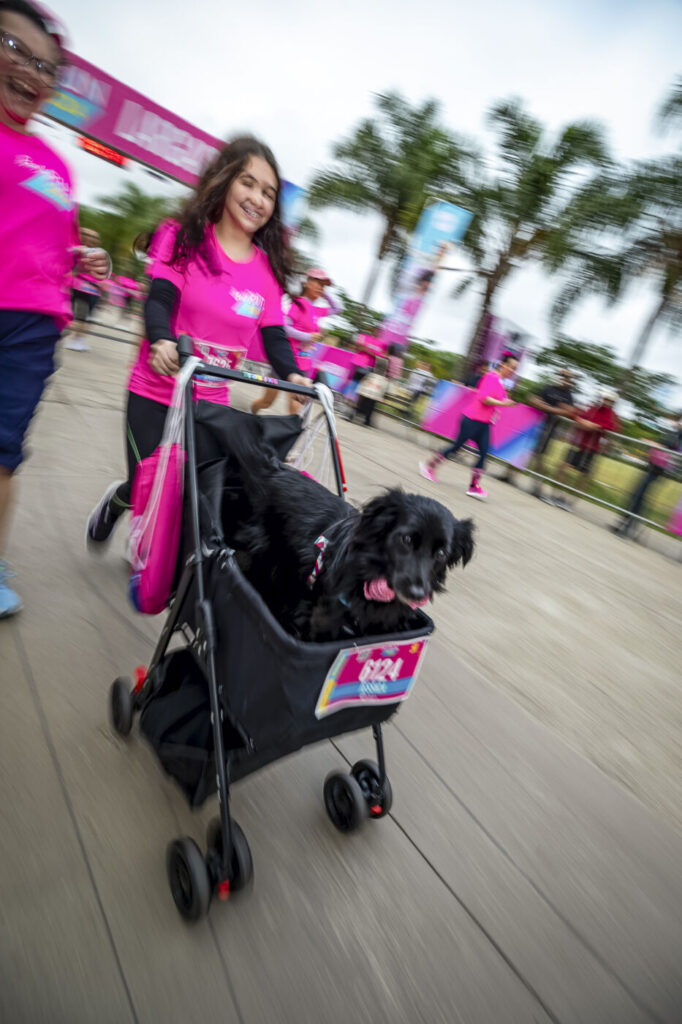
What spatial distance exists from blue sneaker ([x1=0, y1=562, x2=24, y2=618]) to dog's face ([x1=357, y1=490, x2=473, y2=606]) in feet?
5.13

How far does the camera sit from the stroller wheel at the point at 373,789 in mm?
1787

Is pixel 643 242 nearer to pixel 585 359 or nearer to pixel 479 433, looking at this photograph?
pixel 585 359

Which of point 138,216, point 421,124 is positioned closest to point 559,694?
point 421,124

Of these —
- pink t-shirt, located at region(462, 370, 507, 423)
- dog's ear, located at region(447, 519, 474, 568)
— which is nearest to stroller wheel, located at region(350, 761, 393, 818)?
dog's ear, located at region(447, 519, 474, 568)

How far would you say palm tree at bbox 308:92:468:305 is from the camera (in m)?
16.9

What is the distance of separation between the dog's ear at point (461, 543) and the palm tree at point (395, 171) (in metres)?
18.0

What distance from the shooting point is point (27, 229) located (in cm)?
172

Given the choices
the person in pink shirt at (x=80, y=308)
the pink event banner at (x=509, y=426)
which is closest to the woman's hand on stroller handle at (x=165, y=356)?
the person in pink shirt at (x=80, y=308)

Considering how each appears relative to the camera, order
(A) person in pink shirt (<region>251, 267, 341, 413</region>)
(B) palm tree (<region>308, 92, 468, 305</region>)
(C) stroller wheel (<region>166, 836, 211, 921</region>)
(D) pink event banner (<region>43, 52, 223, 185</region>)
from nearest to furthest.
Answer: (C) stroller wheel (<region>166, 836, 211, 921</region>) → (A) person in pink shirt (<region>251, 267, 341, 413</region>) → (D) pink event banner (<region>43, 52, 223, 185</region>) → (B) palm tree (<region>308, 92, 468, 305</region>)

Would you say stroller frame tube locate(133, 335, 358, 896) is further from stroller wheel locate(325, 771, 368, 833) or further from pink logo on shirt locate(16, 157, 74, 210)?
pink logo on shirt locate(16, 157, 74, 210)

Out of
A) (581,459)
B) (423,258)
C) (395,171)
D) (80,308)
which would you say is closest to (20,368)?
(581,459)

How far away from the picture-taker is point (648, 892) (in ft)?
6.31

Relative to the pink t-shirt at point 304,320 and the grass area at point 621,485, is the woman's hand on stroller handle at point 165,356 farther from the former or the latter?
the grass area at point 621,485

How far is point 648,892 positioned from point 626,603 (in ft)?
10.8
